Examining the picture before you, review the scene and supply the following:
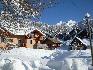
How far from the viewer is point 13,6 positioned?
39.4 ft

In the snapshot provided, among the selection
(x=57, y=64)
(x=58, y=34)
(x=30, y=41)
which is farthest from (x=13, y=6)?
(x=58, y=34)

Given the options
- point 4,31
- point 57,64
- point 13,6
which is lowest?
point 57,64

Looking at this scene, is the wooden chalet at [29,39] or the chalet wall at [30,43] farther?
the chalet wall at [30,43]

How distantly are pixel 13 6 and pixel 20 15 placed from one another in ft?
1.56

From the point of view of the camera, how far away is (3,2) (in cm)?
1190

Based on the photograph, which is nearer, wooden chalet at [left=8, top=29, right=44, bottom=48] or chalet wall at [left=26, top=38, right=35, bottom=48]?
wooden chalet at [left=8, top=29, right=44, bottom=48]

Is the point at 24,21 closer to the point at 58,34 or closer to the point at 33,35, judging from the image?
the point at 33,35

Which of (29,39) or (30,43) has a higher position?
(29,39)

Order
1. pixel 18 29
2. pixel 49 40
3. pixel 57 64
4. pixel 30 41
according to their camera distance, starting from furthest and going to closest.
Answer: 1. pixel 49 40
2. pixel 30 41
3. pixel 57 64
4. pixel 18 29

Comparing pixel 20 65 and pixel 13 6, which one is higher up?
pixel 13 6

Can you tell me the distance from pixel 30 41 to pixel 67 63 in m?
43.4

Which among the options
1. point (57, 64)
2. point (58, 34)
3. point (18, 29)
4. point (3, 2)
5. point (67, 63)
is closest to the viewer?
point (3, 2)

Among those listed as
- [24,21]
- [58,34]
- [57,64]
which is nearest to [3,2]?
[24,21]

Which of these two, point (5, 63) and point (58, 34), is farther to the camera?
point (58, 34)
